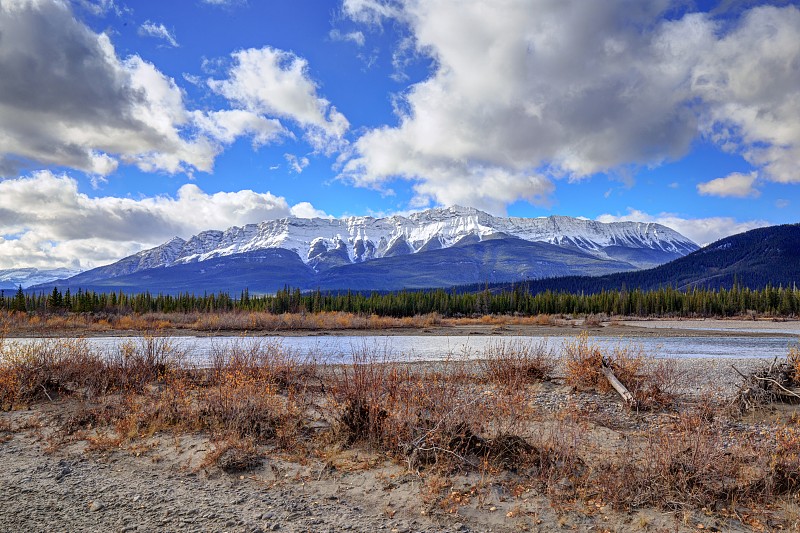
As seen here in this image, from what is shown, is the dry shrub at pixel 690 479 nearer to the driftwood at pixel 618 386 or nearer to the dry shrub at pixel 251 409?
the driftwood at pixel 618 386

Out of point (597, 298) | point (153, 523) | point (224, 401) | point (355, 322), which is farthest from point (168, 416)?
point (597, 298)

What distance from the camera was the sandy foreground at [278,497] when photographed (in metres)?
7.17

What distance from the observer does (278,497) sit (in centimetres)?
803

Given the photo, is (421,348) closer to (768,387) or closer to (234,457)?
(768,387)

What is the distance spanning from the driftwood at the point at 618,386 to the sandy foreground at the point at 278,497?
343cm

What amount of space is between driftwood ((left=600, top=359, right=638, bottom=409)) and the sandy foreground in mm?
3428

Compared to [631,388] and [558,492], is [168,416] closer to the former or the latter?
[558,492]

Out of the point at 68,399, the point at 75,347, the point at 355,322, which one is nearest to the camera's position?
the point at 68,399

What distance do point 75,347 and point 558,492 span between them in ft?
52.4

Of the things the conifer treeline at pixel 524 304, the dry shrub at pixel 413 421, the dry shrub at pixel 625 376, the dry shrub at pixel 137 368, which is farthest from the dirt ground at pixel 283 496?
the conifer treeline at pixel 524 304

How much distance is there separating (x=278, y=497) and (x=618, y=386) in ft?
34.7

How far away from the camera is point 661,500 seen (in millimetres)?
7711

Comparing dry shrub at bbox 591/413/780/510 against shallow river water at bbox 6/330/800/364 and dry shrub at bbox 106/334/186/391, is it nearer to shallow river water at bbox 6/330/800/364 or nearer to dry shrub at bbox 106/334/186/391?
dry shrub at bbox 106/334/186/391

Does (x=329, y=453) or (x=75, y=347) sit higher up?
(x=75, y=347)
